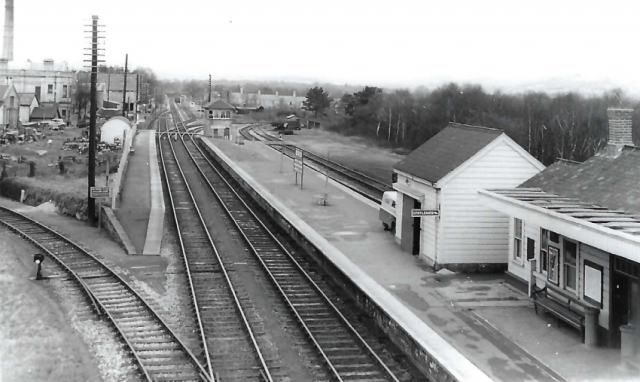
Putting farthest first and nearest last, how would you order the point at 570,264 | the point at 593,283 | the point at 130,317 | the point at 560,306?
the point at 130,317 → the point at 570,264 → the point at 560,306 → the point at 593,283

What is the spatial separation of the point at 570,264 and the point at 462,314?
2217 mm

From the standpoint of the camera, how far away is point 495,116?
4681 cm

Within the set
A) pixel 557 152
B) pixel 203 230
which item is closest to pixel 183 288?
pixel 203 230

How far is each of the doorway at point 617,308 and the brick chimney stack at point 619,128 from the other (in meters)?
3.68

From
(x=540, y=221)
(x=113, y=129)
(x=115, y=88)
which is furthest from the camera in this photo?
(x=115, y=88)

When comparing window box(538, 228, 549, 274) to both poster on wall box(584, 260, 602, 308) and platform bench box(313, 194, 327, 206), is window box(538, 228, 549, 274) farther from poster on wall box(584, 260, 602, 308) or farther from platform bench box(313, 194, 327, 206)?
platform bench box(313, 194, 327, 206)

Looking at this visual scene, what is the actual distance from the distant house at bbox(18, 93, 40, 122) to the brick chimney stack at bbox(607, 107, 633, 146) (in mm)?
70750

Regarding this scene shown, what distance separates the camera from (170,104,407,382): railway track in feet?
33.8

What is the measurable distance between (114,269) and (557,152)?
1178 inches

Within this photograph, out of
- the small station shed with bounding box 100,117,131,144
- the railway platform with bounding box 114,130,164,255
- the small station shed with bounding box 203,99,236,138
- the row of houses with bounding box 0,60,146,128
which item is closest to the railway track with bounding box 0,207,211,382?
the railway platform with bounding box 114,130,164,255

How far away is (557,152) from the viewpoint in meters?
38.6

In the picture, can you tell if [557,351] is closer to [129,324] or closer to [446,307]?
[446,307]

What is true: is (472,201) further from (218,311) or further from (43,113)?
(43,113)

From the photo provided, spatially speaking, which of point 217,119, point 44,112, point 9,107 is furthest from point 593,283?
point 44,112
